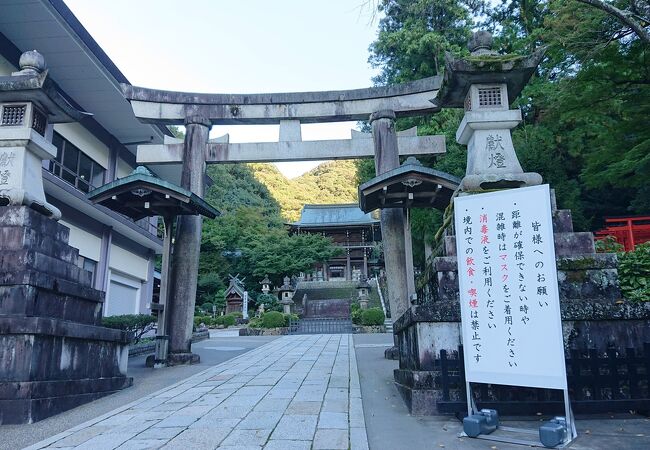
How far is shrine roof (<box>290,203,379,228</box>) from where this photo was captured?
4009 cm

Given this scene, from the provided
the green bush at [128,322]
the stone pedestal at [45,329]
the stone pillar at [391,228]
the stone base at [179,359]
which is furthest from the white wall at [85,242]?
the stone pillar at [391,228]

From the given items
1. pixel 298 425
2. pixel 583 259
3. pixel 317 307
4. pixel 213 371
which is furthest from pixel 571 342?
pixel 317 307

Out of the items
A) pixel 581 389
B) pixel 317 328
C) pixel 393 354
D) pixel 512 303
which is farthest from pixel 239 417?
pixel 317 328

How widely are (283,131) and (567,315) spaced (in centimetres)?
826

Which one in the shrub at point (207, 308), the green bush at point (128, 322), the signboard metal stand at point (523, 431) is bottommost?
the signboard metal stand at point (523, 431)

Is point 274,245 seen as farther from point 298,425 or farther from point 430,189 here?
point 298,425

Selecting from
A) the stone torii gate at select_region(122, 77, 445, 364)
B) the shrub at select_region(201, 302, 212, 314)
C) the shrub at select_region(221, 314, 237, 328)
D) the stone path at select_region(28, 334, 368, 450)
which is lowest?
the stone path at select_region(28, 334, 368, 450)

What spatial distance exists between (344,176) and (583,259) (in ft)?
246

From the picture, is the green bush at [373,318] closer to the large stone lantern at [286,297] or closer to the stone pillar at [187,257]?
the large stone lantern at [286,297]

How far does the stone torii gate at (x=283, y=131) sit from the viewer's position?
1028 cm

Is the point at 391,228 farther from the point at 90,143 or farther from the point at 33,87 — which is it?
the point at 90,143

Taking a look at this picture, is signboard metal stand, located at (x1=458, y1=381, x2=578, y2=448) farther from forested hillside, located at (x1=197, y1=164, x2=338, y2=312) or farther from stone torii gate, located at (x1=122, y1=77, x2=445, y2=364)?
forested hillside, located at (x1=197, y1=164, x2=338, y2=312)

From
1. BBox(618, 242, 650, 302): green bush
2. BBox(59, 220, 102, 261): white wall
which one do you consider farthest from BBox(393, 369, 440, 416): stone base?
BBox(59, 220, 102, 261): white wall

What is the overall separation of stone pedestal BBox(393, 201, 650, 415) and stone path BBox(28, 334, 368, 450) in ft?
2.86
